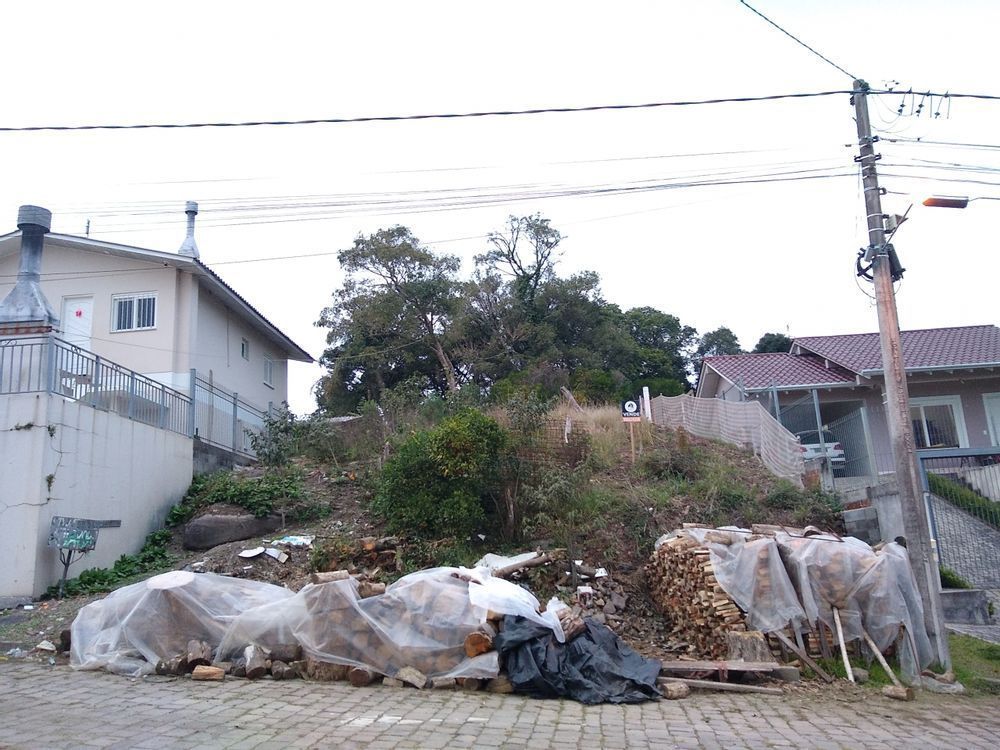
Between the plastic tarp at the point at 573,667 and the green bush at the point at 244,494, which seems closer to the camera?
the plastic tarp at the point at 573,667

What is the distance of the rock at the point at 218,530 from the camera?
41.0 feet

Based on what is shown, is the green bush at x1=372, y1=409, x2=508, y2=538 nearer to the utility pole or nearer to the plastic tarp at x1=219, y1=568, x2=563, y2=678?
the plastic tarp at x1=219, y1=568, x2=563, y2=678

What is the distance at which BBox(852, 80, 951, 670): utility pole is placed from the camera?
8.90 meters

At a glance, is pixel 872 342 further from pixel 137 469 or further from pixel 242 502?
pixel 137 469

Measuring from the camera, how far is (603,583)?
35.4 ft

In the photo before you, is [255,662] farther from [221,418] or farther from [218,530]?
[221,418]

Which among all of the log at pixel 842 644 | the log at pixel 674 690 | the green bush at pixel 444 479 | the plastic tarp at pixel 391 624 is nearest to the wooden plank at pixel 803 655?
Answer: the log at pixel 842 644

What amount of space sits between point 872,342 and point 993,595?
13.1m

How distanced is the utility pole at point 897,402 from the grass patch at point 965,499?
4.80 m

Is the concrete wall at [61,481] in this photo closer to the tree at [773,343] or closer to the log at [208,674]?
the log at [208,674]

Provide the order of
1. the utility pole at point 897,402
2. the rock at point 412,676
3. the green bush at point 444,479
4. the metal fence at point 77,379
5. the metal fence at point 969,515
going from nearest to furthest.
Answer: the rock at point 412,676 < the utility pole at point 897,402 < the metal fence at point 77,379 < the green bush at point 444,479 < the metal fence at point 969,515

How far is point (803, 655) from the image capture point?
8578 mm

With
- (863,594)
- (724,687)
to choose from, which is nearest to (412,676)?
(724,687)

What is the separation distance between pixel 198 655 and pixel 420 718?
2.77 meters
